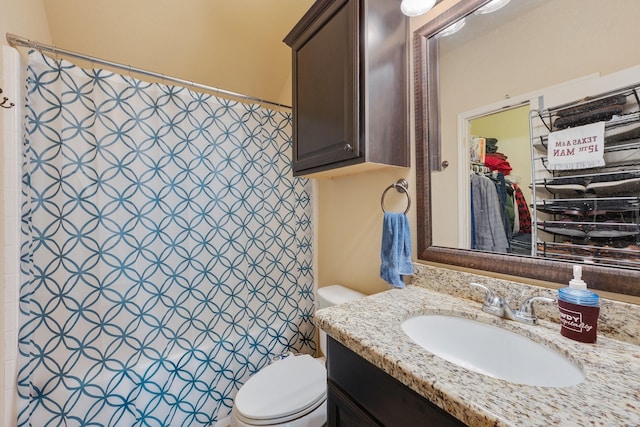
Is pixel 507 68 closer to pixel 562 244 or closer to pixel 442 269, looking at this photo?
pixel 562 244

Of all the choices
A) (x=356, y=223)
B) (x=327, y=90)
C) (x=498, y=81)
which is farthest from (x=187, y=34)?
(x=498, y=81)

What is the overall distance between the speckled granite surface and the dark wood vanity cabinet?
43mm

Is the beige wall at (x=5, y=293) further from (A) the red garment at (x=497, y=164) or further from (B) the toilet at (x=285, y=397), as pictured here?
(A) the red garment at (x=497, y=164)

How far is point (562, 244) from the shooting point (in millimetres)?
723

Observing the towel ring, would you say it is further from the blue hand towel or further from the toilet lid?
the toilet lid

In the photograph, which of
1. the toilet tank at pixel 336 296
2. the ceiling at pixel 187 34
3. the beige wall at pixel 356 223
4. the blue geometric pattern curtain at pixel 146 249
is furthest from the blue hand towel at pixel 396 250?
the ceiling at pixel 187 34


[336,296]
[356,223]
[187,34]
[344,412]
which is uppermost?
[187,34]

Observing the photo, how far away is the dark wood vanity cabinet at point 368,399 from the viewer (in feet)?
1.64

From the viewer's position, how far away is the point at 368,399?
0.62 metres

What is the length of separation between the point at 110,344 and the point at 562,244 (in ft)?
5.88

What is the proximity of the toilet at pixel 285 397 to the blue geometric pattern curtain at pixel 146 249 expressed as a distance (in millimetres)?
416

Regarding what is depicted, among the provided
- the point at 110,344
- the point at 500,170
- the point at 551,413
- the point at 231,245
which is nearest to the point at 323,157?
the point at 500,170

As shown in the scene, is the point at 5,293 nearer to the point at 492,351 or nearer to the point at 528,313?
the point at 492,351

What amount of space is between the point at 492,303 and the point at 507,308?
4cm
